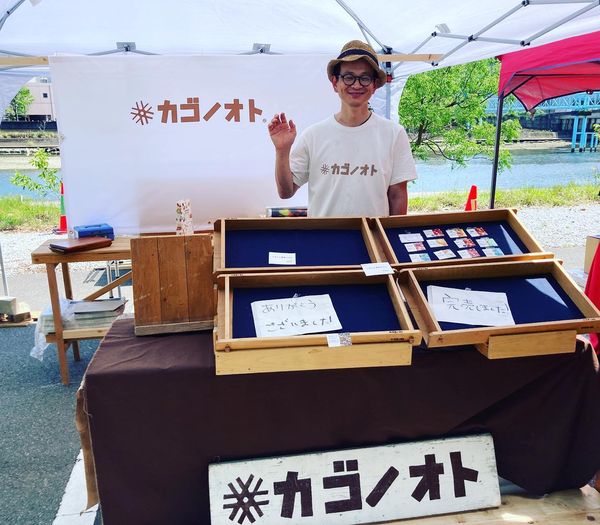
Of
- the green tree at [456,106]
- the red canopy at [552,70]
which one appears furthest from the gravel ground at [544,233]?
the red canopy at [552,70]

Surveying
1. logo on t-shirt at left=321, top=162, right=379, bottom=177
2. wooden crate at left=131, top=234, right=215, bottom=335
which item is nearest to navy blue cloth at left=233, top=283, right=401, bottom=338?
wooden crate at left=131, top=234, right=215, bottom=335

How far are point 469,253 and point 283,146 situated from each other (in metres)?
0.80

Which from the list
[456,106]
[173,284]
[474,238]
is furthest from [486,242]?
[456,106]

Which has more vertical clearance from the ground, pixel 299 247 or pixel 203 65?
pixel 203 65

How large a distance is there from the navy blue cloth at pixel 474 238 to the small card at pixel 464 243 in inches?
0.4

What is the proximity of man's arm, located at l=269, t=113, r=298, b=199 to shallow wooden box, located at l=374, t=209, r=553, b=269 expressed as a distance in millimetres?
425

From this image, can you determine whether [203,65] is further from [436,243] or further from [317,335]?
[317,335]

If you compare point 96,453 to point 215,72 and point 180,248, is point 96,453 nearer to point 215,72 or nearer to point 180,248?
point 180,248

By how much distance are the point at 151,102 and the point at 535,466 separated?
2947mm

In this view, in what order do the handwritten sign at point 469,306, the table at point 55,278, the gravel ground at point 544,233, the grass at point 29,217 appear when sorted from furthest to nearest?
the grass at point 29,217 → the gravel ground at point 544,233 → the table at point 55,278 → the handwritten sign at point 469,306

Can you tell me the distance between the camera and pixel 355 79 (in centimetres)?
185

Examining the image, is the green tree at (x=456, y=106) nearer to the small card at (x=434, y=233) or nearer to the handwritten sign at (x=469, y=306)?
the small card at (x=434, y=233)

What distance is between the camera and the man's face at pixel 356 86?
1.84 meters

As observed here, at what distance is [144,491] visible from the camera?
1.58 meters
